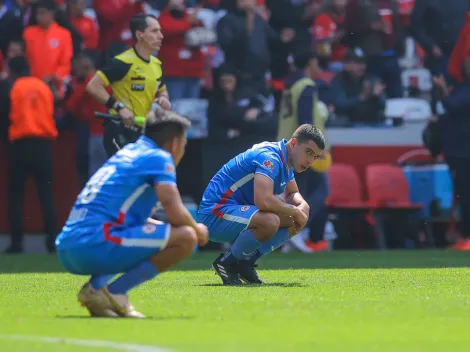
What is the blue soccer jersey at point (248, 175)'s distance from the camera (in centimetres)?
1077

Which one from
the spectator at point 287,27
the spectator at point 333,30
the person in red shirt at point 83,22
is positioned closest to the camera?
the person in red shirt at point 83,22

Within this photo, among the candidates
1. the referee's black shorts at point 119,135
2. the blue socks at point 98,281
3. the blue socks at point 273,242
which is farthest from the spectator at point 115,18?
the blue socks at point 98,281

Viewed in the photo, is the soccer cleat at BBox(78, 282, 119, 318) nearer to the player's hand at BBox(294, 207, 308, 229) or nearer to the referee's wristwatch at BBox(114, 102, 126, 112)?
the player's hand at BBox(294, 207, 308, 229)

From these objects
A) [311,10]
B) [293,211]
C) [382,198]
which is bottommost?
[382,198]

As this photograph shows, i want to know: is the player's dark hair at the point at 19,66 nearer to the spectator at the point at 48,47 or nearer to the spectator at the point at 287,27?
the spectator at the point at 48,47

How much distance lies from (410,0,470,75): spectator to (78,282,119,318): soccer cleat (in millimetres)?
12728

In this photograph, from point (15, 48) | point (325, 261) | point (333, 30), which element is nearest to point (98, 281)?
point (325, 261)

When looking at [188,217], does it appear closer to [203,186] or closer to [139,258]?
[139,258]

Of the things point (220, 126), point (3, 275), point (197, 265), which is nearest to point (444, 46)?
point (220, 126)

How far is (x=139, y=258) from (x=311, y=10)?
13075 mm

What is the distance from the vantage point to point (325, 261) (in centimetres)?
1505

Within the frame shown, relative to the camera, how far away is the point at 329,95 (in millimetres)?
19656

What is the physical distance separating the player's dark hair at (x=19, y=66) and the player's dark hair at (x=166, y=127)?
31.6 ft

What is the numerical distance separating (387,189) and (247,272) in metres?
7.88
